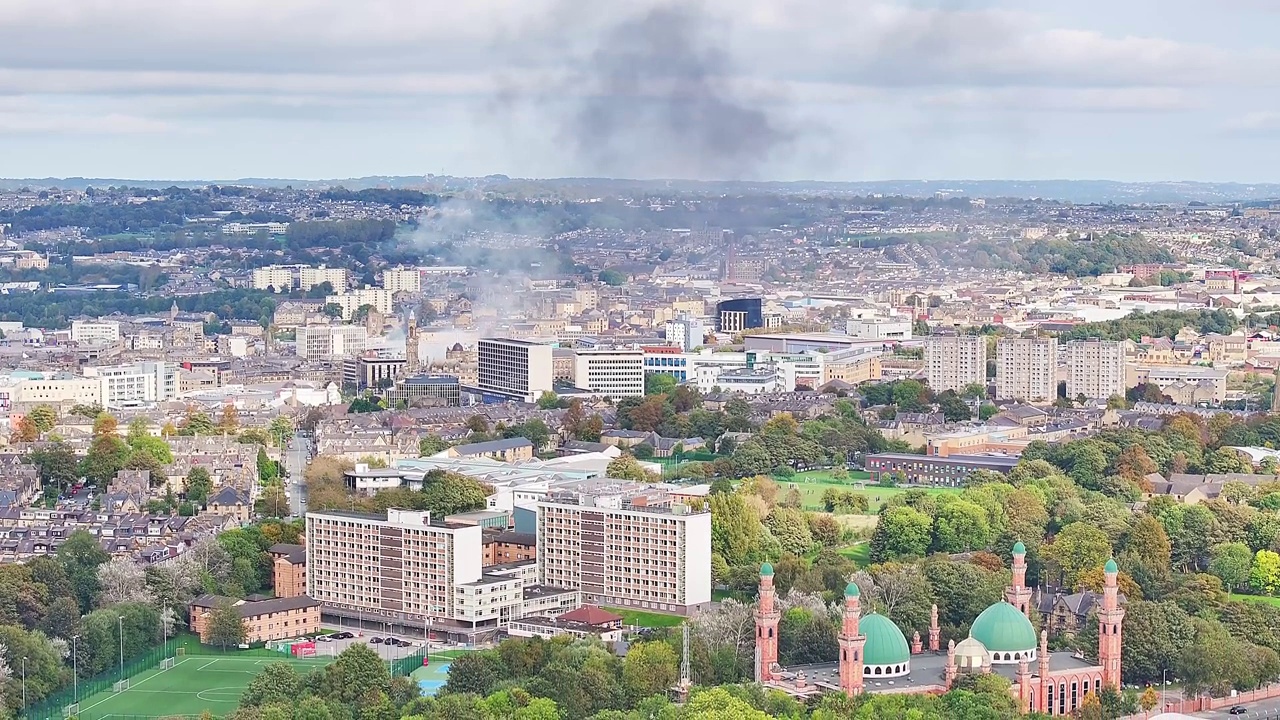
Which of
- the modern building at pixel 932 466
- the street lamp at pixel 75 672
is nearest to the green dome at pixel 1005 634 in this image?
the street lamp at pixel 75 672

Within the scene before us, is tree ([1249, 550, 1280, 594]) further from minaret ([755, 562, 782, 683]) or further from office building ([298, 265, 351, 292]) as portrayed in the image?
office building ([298, 265, 351, 292])

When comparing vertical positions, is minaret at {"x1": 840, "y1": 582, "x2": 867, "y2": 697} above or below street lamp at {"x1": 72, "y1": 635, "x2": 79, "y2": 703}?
above

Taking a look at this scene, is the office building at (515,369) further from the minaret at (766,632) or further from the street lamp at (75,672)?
the minaret at (766,632)

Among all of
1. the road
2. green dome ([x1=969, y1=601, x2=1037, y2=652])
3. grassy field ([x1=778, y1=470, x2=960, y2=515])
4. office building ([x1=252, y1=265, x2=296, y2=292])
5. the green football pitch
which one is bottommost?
the green football pitch


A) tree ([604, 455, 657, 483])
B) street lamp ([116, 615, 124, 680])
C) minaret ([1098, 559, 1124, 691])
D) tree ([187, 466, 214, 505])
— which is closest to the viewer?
minaret ([1098, 559, 1124, 691])

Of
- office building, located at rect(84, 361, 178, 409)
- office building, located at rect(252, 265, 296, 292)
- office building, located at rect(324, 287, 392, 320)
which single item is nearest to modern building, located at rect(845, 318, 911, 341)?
office building, located at rect(324, 287, 392, 320)

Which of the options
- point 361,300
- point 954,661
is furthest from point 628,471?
point 361,300

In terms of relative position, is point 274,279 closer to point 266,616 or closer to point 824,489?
point 824,489
